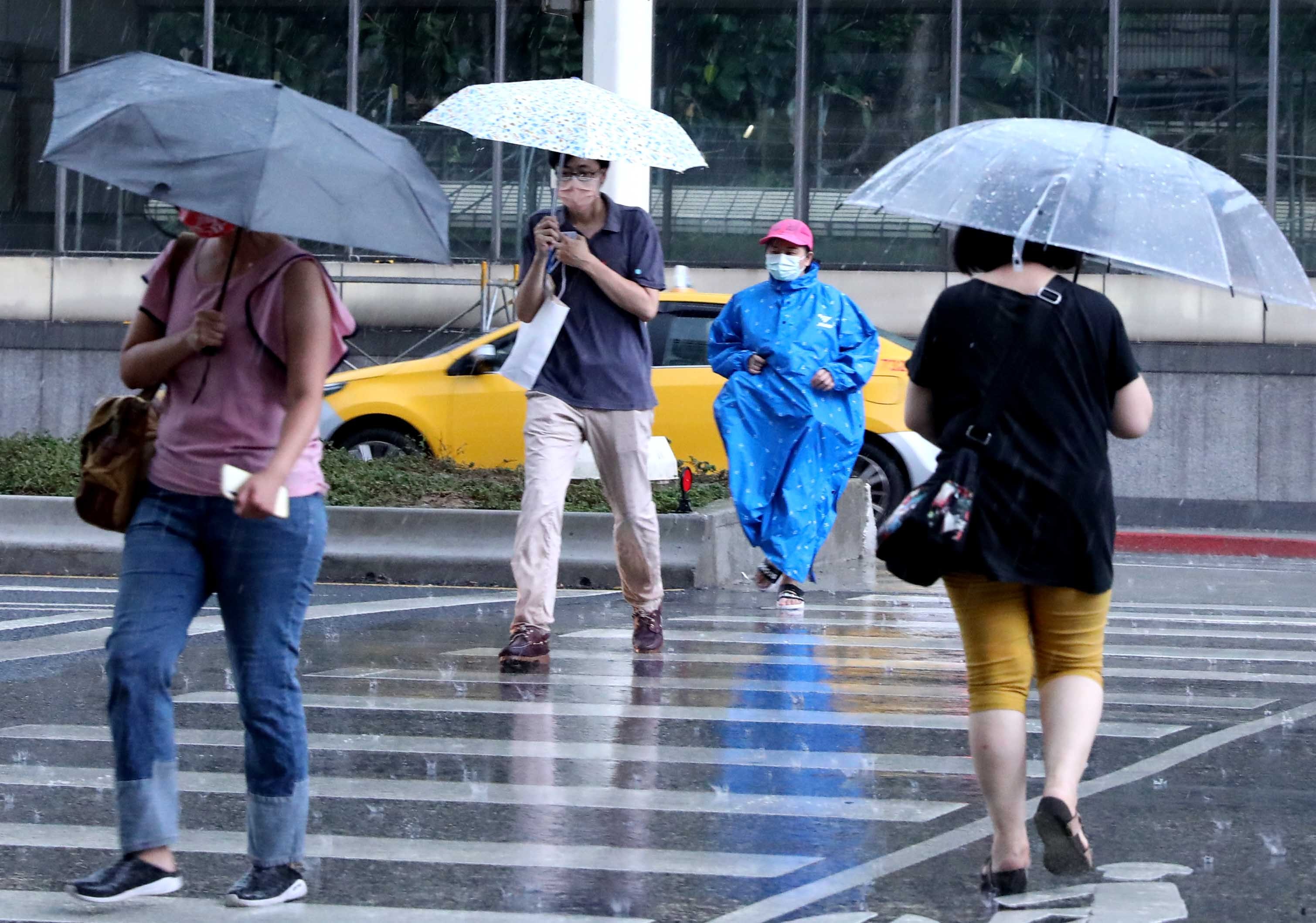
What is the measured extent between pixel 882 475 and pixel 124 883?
9.14 metres

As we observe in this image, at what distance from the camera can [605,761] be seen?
5.98 m

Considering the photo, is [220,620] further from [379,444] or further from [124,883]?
[379,444]

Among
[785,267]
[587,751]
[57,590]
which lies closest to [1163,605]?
[785,267]

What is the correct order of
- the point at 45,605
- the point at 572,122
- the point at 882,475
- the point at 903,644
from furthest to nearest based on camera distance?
1. the point at 882,475
2. the point at 45,605
3. the point at 903,644
4. the point at 572,122

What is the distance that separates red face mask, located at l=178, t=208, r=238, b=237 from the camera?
4199 millimetres

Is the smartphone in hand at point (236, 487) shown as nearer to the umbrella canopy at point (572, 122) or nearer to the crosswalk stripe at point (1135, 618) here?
the umbrella canopy at point (572, 122)

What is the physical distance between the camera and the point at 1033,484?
4.30 metres

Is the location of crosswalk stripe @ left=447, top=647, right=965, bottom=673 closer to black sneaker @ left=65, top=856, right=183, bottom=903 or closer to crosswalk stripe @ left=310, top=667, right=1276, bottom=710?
crosswalk stripe @ left=310, top=667, right=1276, bottom=710

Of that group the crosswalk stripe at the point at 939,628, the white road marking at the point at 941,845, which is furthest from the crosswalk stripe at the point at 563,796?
the crosswalk stripe at the point at 939,628

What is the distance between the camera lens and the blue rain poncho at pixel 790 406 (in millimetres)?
9961

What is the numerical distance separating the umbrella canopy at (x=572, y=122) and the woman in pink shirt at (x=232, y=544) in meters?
2.92

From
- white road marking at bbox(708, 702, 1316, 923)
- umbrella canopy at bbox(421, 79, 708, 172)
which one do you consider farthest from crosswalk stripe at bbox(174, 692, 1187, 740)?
umbrella canopy at bbox(421, 79, 708, 172)

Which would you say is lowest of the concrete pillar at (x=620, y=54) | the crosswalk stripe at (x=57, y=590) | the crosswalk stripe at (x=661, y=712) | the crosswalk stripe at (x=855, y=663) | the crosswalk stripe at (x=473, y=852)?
the crosswalk stripe at (x=473, y=852)

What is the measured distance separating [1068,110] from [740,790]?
1461 centimetres
